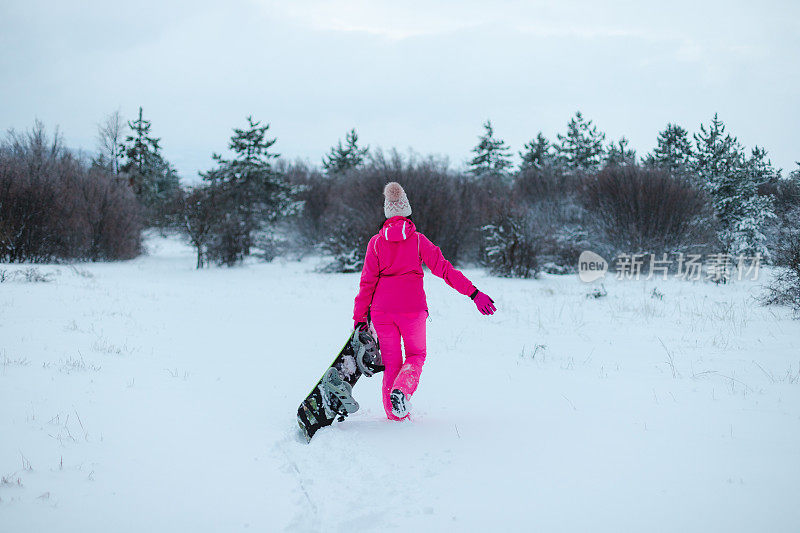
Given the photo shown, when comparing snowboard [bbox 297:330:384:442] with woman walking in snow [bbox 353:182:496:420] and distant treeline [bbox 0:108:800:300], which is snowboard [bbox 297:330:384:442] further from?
distant treeline [bbox 0:108:800:300]

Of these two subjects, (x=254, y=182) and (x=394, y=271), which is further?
(x=254, y=182)

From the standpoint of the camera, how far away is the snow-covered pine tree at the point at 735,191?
69.6ft

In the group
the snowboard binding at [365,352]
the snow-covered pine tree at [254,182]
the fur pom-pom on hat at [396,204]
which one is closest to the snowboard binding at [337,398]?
the snowboard binding at [365,352]

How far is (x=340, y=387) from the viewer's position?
3586 millimetres

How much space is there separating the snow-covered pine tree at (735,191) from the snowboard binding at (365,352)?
20.6 m

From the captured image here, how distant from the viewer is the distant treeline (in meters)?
17.7

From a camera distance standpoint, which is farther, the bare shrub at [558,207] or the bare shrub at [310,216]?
the bare shrub at [310,216]

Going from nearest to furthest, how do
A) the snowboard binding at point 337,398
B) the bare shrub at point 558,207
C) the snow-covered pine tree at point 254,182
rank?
the snowboard binding at point 337,398 → the bare shrub at point 558,207 → the snow-covered pine tree at point 254,182

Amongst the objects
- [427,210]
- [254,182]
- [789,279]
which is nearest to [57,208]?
[254,182]

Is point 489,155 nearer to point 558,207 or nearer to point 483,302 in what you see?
point 558,207

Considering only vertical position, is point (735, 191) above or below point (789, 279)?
above

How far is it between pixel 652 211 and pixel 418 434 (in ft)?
58.4

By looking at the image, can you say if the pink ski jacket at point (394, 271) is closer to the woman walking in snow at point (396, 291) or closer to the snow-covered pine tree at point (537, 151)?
the woman walking in snow at point (396, 291)

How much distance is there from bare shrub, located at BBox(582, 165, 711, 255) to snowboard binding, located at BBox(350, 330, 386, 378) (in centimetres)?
1763
